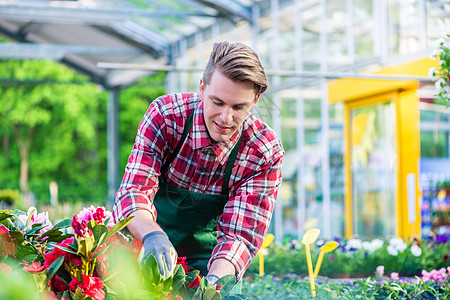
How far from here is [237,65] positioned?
1567mm

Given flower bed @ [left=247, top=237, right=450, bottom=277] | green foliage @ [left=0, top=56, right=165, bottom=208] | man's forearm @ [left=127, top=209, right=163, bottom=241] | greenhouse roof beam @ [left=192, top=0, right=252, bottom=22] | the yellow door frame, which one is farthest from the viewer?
green foliage @ [left=0, top=56, right=165, bottom=208]

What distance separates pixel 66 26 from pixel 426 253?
8749 mm

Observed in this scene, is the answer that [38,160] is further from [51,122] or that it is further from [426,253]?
[426,253]

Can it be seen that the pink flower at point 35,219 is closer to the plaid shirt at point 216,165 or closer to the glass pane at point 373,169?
Result: the plaid shirt at point 216,165

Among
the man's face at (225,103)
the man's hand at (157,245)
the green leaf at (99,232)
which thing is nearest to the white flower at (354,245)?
the man's face at (225,103)

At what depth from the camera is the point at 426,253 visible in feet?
12.2

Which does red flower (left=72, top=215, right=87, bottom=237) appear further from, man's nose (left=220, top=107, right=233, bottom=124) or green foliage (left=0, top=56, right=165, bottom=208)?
green foliage (left=0, top=56, right=165, bottom=208)

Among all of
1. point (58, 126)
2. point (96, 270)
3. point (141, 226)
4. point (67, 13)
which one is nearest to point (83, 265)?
point (96, 270)

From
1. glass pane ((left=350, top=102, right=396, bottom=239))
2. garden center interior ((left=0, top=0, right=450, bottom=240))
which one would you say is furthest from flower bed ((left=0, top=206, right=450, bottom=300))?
glass pane ((left=350, top=102, right=396, bottom=239))

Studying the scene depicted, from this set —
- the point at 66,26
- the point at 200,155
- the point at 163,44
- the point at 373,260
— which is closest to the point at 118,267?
the point at 200,155

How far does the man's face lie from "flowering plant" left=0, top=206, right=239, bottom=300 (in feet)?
1.64

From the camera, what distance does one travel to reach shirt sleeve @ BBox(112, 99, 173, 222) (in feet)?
5.54

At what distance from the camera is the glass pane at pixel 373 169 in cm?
614

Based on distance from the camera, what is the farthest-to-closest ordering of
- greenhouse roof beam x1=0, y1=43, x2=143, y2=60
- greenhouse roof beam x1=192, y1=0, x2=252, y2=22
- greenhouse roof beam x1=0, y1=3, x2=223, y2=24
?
greenhouse roof beam x1=0, y1=43, x2=143, y2=60 → greenhouse roof beam x1=0, y1=3, x2=223, y2=24 → greenhouse roof beam x1=192, y1=0, x2=252, y2=22
